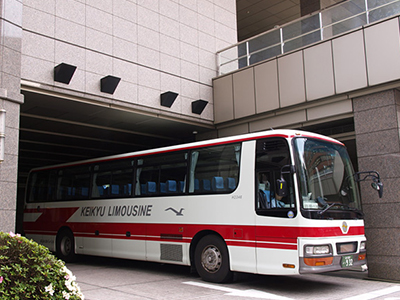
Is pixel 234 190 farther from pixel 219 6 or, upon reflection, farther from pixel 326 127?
pixel 219 6

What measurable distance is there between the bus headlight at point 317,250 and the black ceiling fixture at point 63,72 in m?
7.34

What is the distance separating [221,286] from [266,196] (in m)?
2.13

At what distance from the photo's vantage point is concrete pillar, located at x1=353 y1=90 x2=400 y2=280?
1045cm

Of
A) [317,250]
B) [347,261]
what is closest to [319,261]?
[317,250]

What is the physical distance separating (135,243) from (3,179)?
372 centimetres

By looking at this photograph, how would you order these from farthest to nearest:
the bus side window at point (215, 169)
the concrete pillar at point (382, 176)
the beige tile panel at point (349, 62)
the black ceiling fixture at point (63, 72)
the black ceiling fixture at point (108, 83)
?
the black ceiling fixture at point (108, 83)
the beige tile panel at point (349, 62)
the black ceiling fixture at point (63, 72)
the concrete pillar at point (382, 176)
the bus side window at point (215, 169)

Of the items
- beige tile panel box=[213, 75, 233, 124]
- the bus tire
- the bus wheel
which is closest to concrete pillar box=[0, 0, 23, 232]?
the bus wheel

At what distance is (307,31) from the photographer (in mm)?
13070

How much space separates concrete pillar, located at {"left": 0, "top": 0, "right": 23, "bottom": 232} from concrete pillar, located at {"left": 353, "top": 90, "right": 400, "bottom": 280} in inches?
331

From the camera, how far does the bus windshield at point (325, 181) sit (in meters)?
8.10

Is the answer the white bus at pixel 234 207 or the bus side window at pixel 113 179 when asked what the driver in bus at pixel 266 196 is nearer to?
the white bus at pixel 234 207

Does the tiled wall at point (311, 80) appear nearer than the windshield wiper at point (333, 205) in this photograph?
No

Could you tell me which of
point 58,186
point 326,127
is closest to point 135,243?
point 58,186

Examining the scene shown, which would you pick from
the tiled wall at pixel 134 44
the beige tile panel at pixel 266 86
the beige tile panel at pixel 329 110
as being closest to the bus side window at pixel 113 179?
the tiled wall at pixel 134 44
